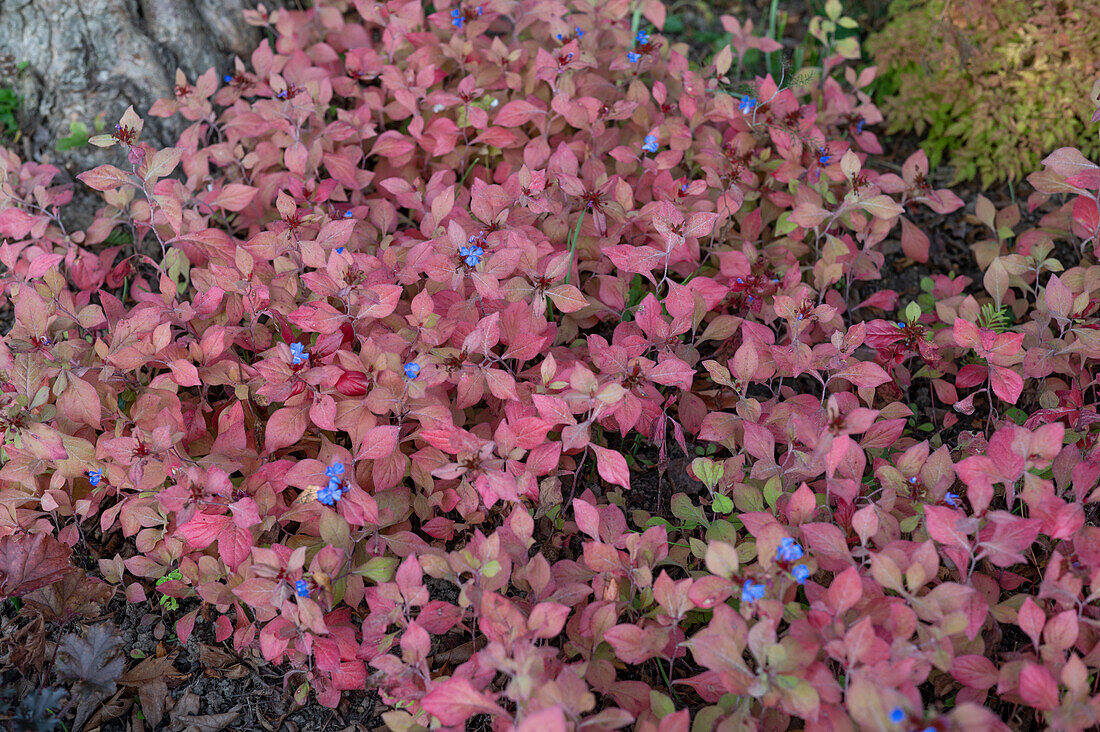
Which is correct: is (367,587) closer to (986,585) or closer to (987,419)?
(986,585)

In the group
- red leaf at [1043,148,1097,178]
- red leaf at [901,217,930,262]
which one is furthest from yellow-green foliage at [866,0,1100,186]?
red leaf at [1043,148,1097,178]

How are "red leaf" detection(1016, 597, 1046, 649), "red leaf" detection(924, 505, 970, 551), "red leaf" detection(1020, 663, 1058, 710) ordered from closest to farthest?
"red leaf" detection(1020, 663, 1058, 710)
"red leaf" detection(1016, 597, 1046, 649)
"red leaf" detection(924, 505, 970, 551)

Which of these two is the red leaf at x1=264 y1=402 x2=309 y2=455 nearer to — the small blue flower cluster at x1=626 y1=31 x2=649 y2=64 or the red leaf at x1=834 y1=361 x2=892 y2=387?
the red leaf at x1=834 y1=361 x2=892 y2=387

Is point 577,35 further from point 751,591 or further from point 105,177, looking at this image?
point 751,591

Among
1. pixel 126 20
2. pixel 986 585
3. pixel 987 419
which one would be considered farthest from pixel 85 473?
pixel 987 419

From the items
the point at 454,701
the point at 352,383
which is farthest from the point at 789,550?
the point at 352,383

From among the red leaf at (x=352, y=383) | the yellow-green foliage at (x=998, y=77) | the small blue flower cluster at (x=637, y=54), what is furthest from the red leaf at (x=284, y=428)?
the yellow-green foliage at (x=998, y=77)
